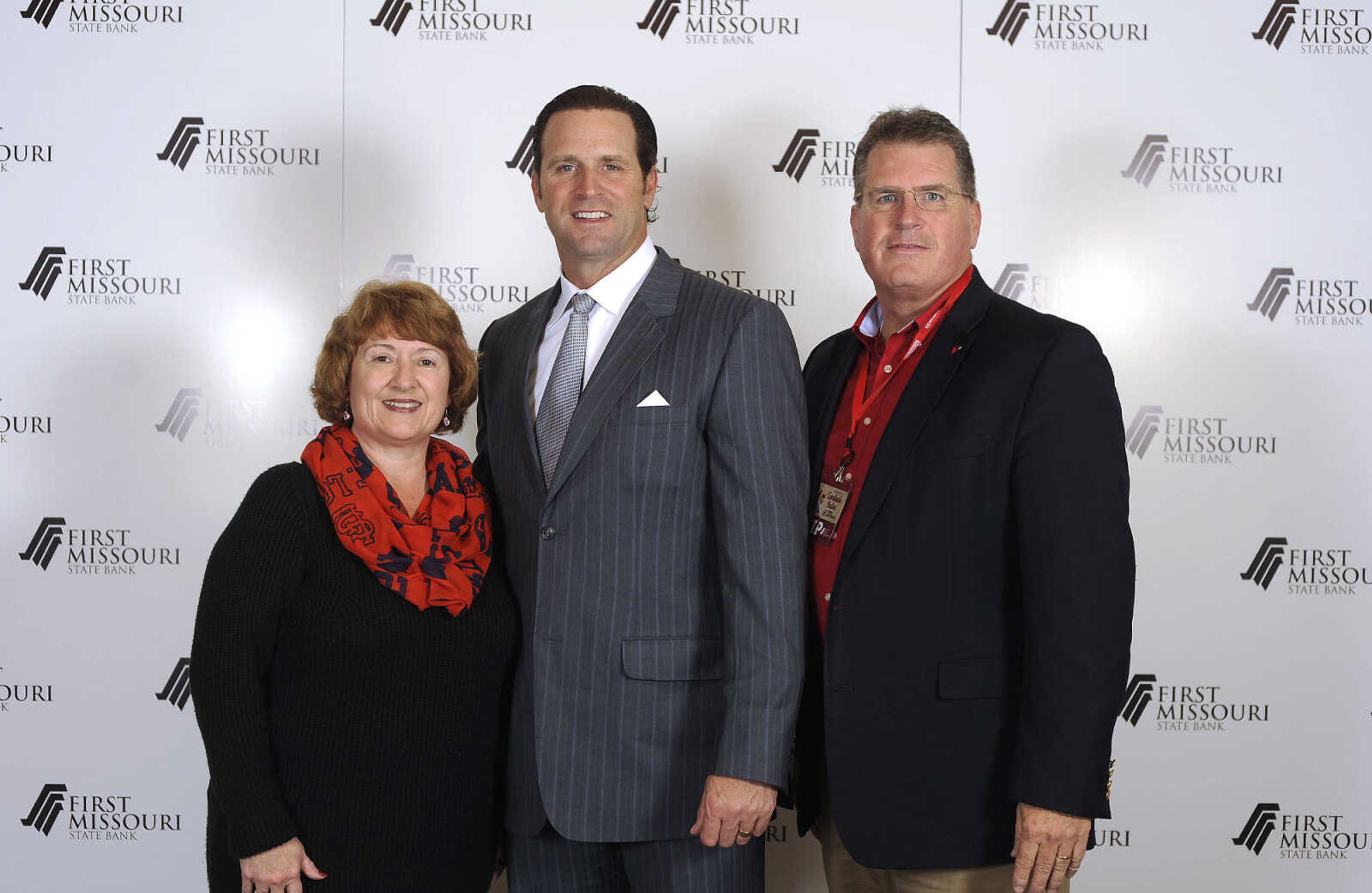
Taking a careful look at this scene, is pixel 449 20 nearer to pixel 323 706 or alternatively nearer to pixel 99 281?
pixel 99 281

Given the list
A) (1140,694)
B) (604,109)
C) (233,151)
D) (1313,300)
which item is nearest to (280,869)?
(604,109)

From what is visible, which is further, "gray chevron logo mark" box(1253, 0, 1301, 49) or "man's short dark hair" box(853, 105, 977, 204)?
"gray chevron logo mark" box(1253, 0, 1301, 49)

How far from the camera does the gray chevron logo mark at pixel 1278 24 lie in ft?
10.1

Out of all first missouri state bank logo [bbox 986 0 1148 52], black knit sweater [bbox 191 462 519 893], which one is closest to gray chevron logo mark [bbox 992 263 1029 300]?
first missouri state bank logo [bbox 986 0 1148 52]

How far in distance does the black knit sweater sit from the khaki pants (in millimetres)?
700

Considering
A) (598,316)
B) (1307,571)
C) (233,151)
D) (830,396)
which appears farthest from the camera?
(233,151)

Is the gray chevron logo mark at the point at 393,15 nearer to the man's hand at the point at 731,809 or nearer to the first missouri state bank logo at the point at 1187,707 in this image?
the man's hand at the point at 731,809

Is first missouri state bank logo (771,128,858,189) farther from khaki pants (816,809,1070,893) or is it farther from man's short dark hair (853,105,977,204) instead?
khaki pants (816,809,1070,893)

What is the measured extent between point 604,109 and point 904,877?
59.8 inches

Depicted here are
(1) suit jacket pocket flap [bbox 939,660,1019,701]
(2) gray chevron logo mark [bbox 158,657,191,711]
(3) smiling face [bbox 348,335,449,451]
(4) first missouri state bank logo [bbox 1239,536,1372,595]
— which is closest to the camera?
(1) suit jacket pocket flap [bbox 939,660,1019,701]

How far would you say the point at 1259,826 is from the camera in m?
3.06

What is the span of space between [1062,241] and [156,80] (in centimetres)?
273

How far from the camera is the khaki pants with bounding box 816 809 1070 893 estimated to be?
1.80 meters

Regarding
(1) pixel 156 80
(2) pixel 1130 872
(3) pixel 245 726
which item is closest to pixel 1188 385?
(2) pixel 1130 872
